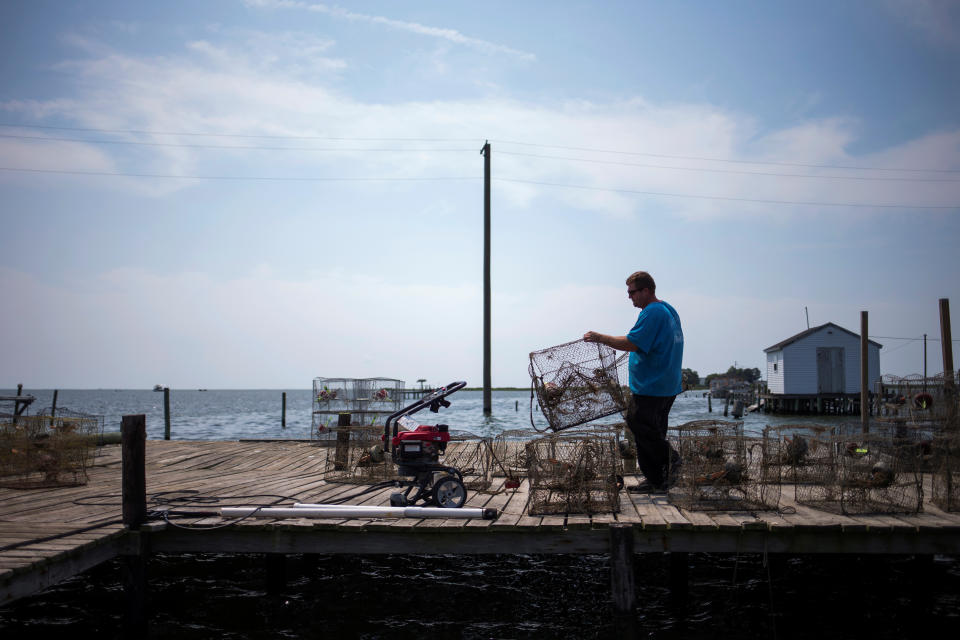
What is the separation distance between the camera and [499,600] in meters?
7.91

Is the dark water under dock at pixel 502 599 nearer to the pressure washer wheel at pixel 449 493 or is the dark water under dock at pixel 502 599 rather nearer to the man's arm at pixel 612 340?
the pressure washer wheel at pixel 449 493

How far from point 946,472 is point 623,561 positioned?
11.6ft

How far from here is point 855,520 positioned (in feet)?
20.8

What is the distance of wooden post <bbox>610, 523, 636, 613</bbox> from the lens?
6051 mm

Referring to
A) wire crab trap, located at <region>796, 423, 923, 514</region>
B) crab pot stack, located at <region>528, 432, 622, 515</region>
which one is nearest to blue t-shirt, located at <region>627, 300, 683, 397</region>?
crab pot stack, located at <region>528, 432, 622, 515</region>

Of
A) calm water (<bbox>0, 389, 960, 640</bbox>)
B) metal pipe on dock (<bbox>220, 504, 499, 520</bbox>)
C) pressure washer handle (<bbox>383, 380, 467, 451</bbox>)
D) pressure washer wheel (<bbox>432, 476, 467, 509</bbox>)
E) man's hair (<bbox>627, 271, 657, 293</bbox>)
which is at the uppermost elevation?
man's hair (<bbox>627, 271, 657, 293</bbox>)

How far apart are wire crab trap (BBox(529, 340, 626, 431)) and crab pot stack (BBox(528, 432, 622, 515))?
355 mm

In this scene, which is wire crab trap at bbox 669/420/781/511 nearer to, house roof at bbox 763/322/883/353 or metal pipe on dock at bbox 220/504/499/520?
metal pipe on dock at bbox 220/504/499/520

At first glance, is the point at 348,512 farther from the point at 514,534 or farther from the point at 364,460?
the point at 364,460

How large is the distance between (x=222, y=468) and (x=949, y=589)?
10.2 m

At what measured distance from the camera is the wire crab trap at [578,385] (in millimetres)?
7180

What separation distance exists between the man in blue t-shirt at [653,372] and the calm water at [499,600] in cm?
153

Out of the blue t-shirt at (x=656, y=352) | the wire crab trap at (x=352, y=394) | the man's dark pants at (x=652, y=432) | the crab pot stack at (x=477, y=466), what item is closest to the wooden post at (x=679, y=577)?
A: the man's dark pants at (x=652, y=432)

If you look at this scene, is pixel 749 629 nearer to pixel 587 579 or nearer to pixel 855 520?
pixel 855 520
